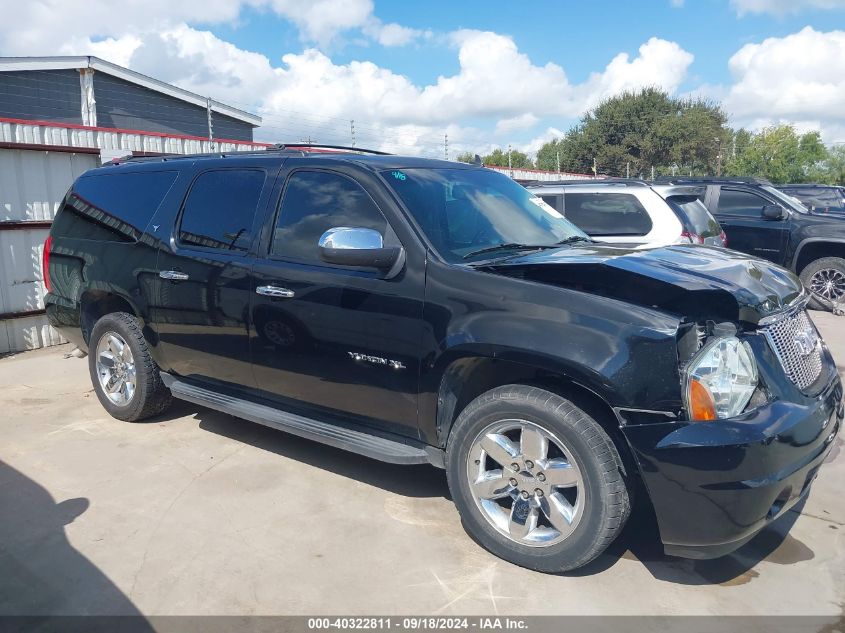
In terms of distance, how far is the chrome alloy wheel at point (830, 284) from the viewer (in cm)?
1016

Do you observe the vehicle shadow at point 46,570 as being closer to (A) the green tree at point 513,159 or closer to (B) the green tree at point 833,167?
(B) the green tree at point 833,167

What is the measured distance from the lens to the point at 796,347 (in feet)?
10.3

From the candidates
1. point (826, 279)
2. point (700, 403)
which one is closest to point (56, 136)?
point (700, 403)

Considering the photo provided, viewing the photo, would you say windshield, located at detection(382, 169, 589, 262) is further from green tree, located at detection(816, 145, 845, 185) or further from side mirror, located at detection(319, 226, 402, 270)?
green tree, located at detection(816, 145, 845, 185)

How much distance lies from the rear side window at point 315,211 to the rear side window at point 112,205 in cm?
123

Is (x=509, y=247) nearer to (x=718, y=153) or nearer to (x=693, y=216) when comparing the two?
(x=693, y=216)

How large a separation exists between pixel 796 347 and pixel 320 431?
245 centimetres

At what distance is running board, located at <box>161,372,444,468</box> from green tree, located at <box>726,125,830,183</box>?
53.4 metres

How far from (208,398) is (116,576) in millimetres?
1468

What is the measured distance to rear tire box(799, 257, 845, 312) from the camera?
33.2ft

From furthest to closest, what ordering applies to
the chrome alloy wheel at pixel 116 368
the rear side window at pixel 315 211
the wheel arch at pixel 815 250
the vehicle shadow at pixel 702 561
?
the wheel arch at pixel 815 250 → the chrome alloy wheel at pixel 116 368 → the rear side window at pixel 315 211 → the vehicle shadow at pixel 702 561

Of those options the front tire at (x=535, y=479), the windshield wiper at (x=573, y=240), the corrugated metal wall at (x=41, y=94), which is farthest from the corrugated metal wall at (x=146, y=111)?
the front tire at (x=535, y=479)

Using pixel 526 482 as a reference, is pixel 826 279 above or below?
above

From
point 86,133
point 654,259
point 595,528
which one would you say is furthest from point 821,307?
point 86,133
